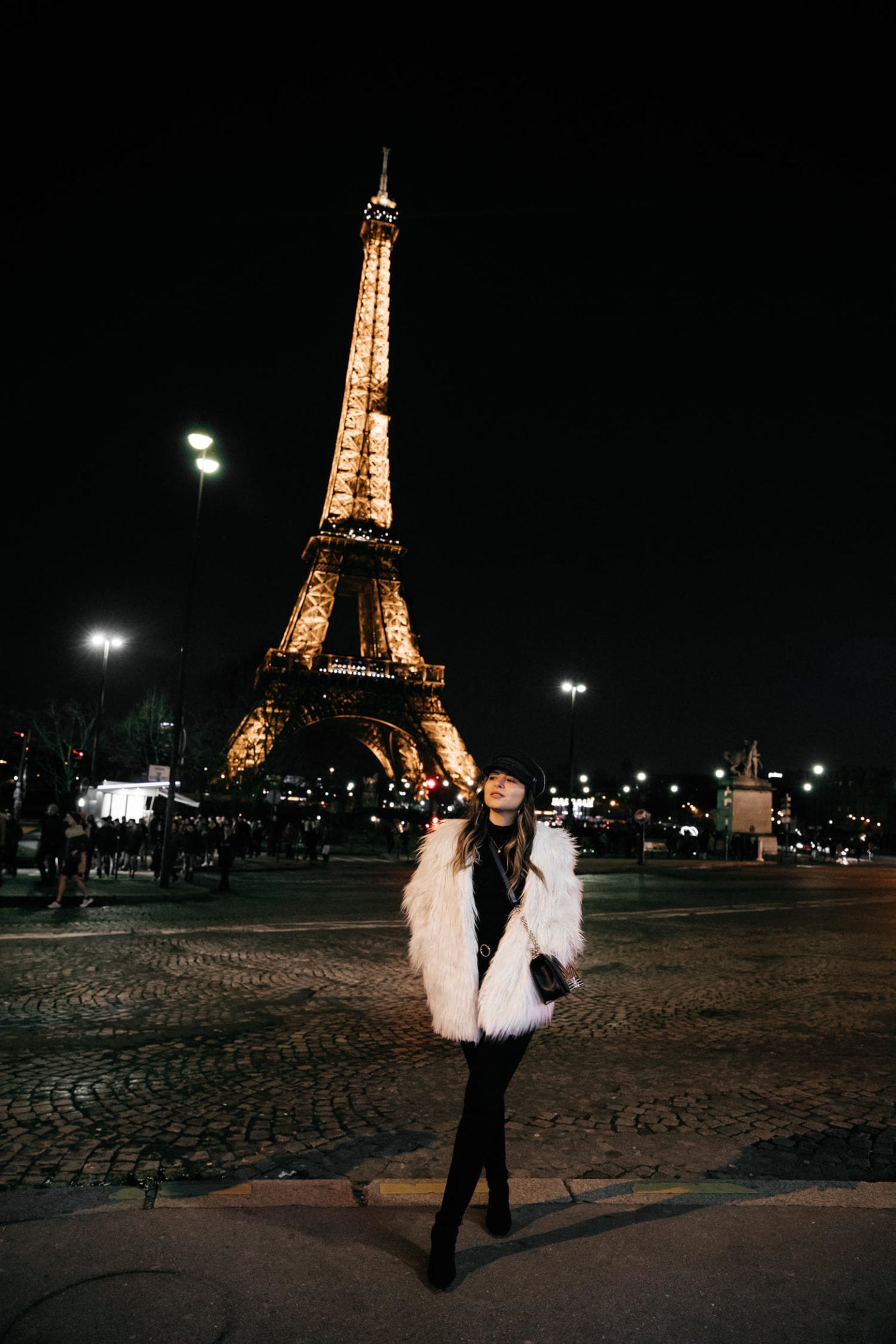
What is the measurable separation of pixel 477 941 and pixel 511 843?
1.27ft

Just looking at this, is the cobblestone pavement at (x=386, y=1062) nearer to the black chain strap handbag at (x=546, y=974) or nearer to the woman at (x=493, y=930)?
the woman at (x=493, y=930)

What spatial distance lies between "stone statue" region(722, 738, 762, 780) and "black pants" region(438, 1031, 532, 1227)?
133ft

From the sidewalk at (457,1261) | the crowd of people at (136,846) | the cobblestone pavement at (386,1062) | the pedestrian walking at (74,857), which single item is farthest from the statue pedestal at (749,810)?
the sidewalk at (457,1261)

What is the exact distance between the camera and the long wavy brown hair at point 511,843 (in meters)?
3.45

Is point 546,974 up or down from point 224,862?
up

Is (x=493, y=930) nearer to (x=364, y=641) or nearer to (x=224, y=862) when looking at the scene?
(x=224, y=862)

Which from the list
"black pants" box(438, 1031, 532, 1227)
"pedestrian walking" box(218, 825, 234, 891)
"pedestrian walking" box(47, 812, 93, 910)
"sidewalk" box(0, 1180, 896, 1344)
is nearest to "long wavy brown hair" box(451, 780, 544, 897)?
"black pants" box(438, 1031, 532, 1227)

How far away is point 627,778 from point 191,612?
149456mm

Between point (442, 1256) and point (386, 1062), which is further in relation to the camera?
point (386, 1062)

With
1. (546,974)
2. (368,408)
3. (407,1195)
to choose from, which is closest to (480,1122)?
(546,974)

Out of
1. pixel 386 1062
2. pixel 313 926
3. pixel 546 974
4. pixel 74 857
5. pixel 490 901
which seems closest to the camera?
pixel 546 974

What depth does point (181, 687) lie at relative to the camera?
19.4 meters

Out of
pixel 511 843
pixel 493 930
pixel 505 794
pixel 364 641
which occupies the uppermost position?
pixel 364 641

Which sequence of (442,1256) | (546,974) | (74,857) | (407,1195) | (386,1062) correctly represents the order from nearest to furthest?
(442,1256), (546,974), (407,1195), (386,1062), (74,857)
